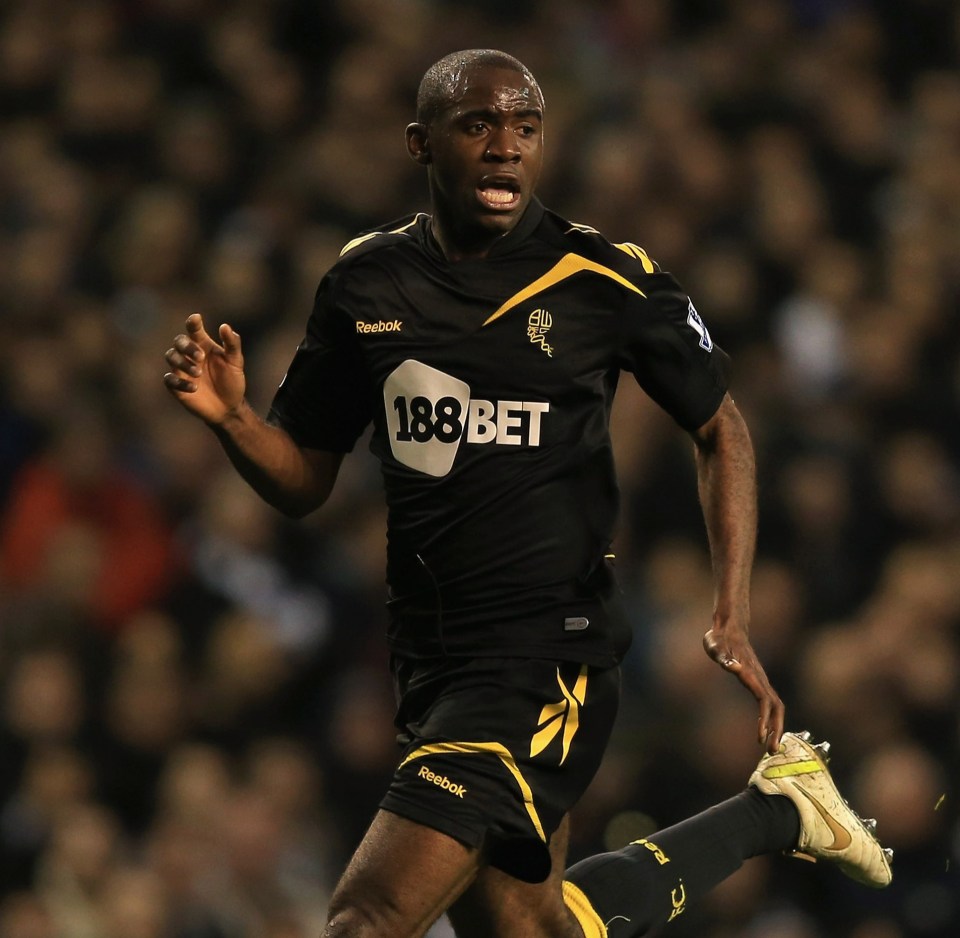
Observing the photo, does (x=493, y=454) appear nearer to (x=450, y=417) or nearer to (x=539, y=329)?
(x=450, y=417)

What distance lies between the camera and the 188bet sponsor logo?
159 inches

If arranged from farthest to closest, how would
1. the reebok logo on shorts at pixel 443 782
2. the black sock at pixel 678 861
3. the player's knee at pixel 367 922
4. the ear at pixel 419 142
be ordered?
1. the black sock at pixel 678 861
2. the ear at pixel 419 142
3. the reebok logo on shorts at pixel 443 782
4. the player's knee at pixel 367 922

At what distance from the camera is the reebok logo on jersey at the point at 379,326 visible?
4.09m

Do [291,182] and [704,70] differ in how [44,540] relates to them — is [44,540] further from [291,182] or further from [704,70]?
[704,70]

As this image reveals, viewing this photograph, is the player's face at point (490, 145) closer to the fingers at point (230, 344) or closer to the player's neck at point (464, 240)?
the player's neck at point (464, 240)

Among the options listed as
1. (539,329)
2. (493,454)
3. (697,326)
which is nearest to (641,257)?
(697,326)

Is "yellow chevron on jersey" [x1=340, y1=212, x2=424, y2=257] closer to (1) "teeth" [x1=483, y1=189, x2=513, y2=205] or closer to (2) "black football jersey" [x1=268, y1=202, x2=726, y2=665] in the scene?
(2) "black football jersey" [x1=268, y1=202, x2=726, y2=665]

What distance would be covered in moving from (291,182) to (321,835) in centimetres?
325

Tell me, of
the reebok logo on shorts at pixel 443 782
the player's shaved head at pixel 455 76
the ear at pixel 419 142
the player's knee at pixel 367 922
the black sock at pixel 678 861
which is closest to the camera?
the player's knee at pixel 367 922

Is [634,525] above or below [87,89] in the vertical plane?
below

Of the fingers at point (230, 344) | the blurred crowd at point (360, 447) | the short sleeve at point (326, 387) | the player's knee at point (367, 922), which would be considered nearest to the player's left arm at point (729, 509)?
the short sleeve at point (326, 387)

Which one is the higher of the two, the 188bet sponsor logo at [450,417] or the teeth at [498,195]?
the teeth at [498,195]

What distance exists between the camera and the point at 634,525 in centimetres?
711

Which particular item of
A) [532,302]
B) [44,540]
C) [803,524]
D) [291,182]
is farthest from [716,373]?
[291,182]
